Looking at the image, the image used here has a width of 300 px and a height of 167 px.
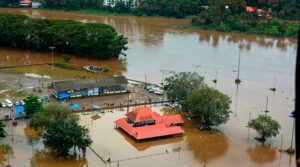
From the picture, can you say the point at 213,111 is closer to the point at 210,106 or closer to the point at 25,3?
the point at 210,106

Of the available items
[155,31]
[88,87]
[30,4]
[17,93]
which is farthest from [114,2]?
[17,93]

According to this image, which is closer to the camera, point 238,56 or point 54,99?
point 54,99

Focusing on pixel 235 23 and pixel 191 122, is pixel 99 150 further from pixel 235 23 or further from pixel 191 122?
pixel 235 23

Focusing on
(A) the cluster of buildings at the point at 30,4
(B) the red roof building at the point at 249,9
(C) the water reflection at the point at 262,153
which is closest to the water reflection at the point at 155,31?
(A) the cluster of buildings at the point at 30,4

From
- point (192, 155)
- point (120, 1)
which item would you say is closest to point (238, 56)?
point (192, 155)

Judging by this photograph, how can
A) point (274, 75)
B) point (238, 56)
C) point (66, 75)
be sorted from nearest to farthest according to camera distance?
point (66, 75), point (274, 75), point (238, 56)

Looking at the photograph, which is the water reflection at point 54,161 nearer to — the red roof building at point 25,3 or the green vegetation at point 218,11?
the green vegetation at point 218,11
